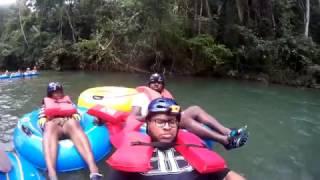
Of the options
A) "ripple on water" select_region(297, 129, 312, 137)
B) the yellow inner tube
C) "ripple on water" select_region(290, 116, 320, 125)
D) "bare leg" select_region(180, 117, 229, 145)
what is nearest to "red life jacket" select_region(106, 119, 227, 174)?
"bare leg" select_region(180, 117, 229, 145)

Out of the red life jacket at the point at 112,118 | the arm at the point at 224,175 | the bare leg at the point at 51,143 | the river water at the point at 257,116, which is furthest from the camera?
the river water at the point at 257,116

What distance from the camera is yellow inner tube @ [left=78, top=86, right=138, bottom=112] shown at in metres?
5.03

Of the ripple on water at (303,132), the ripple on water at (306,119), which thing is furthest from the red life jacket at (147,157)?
the ripple on water at (306,119)

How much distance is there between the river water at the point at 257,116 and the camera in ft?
14.4

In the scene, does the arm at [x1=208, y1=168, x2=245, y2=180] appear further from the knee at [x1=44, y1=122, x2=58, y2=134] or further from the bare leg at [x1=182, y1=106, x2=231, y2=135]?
the knee at [x1=44, y1=122, x2=58, y2=134]

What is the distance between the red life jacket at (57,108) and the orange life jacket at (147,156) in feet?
5.64

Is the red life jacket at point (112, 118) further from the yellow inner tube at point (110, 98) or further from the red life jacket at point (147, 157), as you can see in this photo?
the red life jacket at point (147, 157)

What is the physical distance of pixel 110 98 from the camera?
5.15 metres

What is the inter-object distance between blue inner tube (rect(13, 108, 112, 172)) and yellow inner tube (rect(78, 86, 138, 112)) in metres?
0.76

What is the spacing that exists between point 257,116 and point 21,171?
4.93 metres

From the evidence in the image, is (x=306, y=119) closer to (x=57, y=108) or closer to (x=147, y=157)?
(x=57, y=108)

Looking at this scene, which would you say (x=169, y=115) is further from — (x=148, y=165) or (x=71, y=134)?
(x=71, y=134)

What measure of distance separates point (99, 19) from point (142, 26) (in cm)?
527

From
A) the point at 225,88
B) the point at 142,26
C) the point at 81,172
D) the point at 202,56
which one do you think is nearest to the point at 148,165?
the point at 81,172
